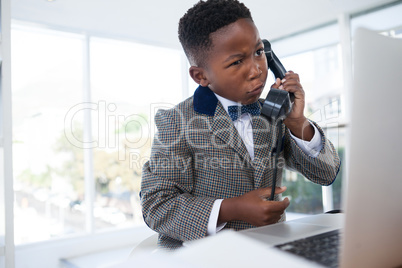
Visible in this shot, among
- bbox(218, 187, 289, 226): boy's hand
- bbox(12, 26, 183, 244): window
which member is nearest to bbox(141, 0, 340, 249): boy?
bbox(218, 187, 289, 226): boy's hand

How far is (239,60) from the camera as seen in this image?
0.96 meters

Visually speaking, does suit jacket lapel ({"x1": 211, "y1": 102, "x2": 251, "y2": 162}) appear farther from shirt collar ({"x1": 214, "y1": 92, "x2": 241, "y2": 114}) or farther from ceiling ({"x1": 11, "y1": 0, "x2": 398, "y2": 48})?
ceiling ({"x1": 11, "y1": 0, "x2": 398, "y2": 48})

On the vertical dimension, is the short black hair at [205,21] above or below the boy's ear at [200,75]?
above

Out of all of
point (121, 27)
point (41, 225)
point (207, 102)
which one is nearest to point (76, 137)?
point (41, 225)


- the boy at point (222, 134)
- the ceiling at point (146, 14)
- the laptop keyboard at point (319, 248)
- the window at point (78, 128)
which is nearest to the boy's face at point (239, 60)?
the boy at point (222, 134)

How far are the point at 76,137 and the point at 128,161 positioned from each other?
550 millimetres

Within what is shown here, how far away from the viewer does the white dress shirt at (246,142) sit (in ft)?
2.65

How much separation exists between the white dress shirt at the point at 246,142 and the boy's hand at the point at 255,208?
0.02m

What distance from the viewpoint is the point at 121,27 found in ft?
9.66

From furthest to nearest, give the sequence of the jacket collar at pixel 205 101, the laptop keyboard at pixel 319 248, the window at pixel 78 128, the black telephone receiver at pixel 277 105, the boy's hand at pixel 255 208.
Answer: the window at pixel 78 128 < the jacket collar at pixel 205 101 < the black telephone receiver at pixel 277 105 < the boy's hand at pixel 255 208 < the laptop keyboard at pixel 319 248

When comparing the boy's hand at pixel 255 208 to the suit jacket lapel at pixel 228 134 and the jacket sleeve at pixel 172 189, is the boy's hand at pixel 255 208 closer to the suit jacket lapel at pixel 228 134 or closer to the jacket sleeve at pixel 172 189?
the jacket sleeve at pixel 172 189

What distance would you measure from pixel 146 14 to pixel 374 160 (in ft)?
8.32

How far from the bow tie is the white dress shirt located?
0.02m

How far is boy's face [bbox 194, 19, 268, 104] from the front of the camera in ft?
3.10
